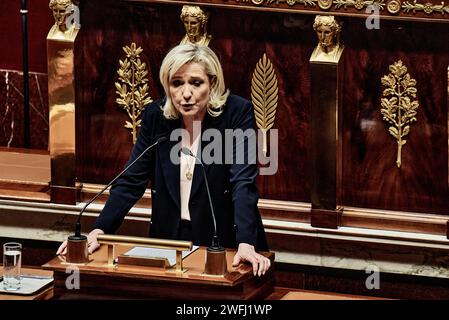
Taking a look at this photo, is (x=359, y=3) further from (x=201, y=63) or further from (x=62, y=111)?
(x=62, y=111)

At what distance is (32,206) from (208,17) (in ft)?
3.87

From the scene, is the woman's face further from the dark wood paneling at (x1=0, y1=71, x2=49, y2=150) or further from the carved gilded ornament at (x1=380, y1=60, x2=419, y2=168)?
the dark wood paneling at (x1=0, y1=71, x2=49, y2=150)

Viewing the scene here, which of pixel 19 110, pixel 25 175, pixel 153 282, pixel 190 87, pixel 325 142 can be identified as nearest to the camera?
pixel 153 282

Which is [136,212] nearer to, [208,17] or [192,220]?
[208,17]

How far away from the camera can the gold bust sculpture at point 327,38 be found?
5629 millimetres

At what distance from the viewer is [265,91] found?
19.1 ft

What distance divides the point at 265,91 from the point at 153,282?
1789 mm

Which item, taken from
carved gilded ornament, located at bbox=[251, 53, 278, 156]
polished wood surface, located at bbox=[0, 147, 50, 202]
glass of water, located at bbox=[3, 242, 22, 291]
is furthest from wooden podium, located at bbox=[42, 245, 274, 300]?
polished wood surface, located at bbox=[0, 147, 50, 202]

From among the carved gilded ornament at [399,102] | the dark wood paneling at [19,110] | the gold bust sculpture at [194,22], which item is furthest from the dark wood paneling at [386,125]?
the dark wood paneling at [19,110]

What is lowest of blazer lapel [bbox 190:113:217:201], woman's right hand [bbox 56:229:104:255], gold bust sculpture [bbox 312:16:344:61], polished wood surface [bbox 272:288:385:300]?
polished wood surface [bbox 272:288:385:300]

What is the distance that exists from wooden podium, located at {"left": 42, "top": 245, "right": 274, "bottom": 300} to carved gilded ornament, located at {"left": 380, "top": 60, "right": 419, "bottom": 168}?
1.51 meters

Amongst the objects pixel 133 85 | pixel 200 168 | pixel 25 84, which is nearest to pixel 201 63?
pixel 200 168

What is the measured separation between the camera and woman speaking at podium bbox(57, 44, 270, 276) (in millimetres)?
4570
